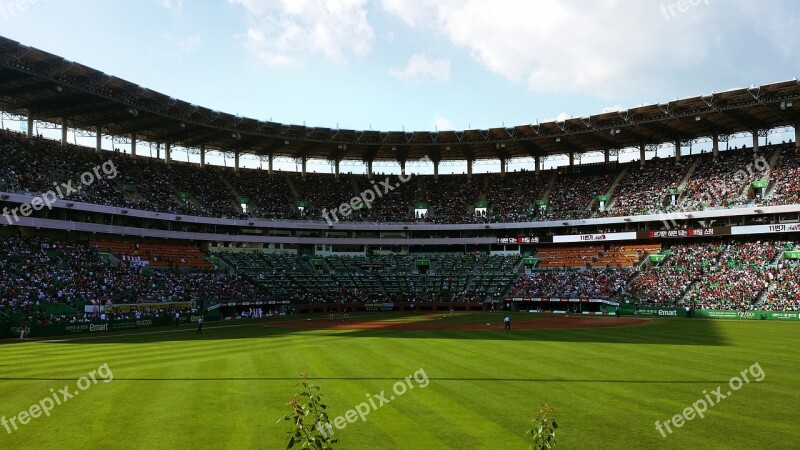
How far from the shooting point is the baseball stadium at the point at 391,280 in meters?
16.9

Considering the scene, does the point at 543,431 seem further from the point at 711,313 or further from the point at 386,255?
the point at 386,255

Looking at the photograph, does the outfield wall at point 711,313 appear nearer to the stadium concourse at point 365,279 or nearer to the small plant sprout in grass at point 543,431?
the stadium concourse at point 365,279

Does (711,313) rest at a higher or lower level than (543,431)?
lower

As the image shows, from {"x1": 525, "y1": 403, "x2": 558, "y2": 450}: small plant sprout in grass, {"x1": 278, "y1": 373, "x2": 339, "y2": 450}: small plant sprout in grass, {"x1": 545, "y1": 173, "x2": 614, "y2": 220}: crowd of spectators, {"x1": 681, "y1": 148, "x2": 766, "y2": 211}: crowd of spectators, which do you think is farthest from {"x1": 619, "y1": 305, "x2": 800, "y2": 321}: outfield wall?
{"x1": 278, "y1": 373, "x2": 339, "y2": 450}: small plant sprout in grass

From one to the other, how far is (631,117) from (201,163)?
201 feet

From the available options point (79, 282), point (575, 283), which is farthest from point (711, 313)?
point (79, 282)

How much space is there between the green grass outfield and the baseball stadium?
147 mm

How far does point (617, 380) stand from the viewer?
21531mm

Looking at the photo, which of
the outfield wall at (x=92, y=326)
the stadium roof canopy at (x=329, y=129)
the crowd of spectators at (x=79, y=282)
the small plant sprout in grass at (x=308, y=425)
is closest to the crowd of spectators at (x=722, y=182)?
the stadium roof canopy at (x=329, y=129)

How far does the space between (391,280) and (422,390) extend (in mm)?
56873

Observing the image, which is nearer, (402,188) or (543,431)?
(543,431)

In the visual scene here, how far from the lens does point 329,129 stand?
7888cm

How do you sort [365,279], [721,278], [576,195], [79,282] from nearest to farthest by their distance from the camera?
[79,282]
[721,278]
[365,279]
[576,195]

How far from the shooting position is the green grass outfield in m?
14.8
